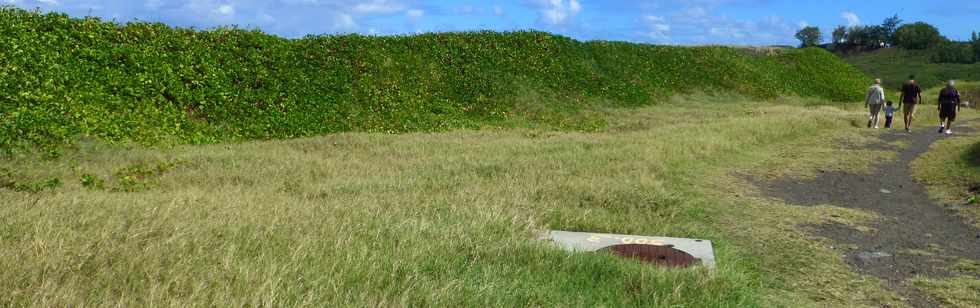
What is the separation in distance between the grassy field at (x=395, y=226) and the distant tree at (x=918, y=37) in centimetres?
7712

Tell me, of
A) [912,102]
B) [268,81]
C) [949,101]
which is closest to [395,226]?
[268,81]

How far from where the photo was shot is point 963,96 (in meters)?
37.2

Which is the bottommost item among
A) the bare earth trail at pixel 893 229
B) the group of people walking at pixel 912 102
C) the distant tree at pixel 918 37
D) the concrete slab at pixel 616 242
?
the bare earth trail at pixel 893 229

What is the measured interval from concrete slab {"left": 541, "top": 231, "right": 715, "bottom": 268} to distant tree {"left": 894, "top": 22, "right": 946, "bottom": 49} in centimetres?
8374

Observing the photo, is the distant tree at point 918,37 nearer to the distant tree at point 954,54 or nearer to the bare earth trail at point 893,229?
the distant tree at point 954,54

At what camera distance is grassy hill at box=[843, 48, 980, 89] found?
1821 inches

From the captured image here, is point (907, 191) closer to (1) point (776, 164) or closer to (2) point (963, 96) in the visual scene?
(1) point (776, 164)

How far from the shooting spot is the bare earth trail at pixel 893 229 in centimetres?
571

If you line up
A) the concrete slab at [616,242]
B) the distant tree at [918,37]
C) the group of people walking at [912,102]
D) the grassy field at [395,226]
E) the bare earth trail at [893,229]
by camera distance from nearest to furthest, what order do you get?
the grassy field at [395,226]
the concrete slab at [616,242]
the bare earth trail at [893,229]
the group of people walking at [912,102]
the distant tree at [918,37]

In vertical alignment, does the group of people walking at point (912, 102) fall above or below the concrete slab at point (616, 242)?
above

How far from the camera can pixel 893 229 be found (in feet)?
23.8

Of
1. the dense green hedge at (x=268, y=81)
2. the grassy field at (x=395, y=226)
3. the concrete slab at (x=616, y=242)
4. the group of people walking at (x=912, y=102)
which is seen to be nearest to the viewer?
the grassy field at (x=395, y=226)

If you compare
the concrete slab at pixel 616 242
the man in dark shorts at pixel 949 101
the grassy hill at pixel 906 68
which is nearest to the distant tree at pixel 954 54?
the grassy hill at pixel 906 68

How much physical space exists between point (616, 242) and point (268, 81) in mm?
13080
